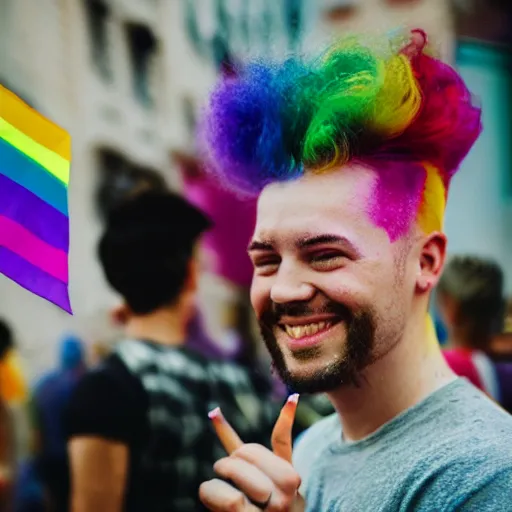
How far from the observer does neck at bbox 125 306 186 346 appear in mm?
1974

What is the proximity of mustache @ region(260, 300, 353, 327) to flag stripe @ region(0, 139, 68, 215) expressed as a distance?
38 centimetres

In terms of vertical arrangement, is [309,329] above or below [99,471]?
above

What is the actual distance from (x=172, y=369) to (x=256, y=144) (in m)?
0.77

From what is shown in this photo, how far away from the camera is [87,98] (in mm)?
4641

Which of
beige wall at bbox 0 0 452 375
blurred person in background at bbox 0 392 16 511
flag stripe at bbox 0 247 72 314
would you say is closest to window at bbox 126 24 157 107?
beige wall at bbox 0 0 452 375

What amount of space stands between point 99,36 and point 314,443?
4.03m

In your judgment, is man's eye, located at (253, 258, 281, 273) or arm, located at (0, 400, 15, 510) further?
arm, located at (0, 400, 15, 510)

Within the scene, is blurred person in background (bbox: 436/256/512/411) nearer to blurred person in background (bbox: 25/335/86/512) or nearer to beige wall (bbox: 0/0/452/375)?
blurred person in background (bbox: 25/335/86/512)

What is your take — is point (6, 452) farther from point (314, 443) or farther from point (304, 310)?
point (304, 310)

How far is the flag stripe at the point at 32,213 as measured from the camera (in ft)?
3.89

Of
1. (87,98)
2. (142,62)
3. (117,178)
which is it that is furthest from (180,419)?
(142,62)

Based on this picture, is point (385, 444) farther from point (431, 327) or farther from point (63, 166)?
point (63, 166)

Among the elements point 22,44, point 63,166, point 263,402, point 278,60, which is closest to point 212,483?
point 63,166

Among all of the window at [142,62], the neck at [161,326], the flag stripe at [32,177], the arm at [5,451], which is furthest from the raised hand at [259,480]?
the window at [142,62]
